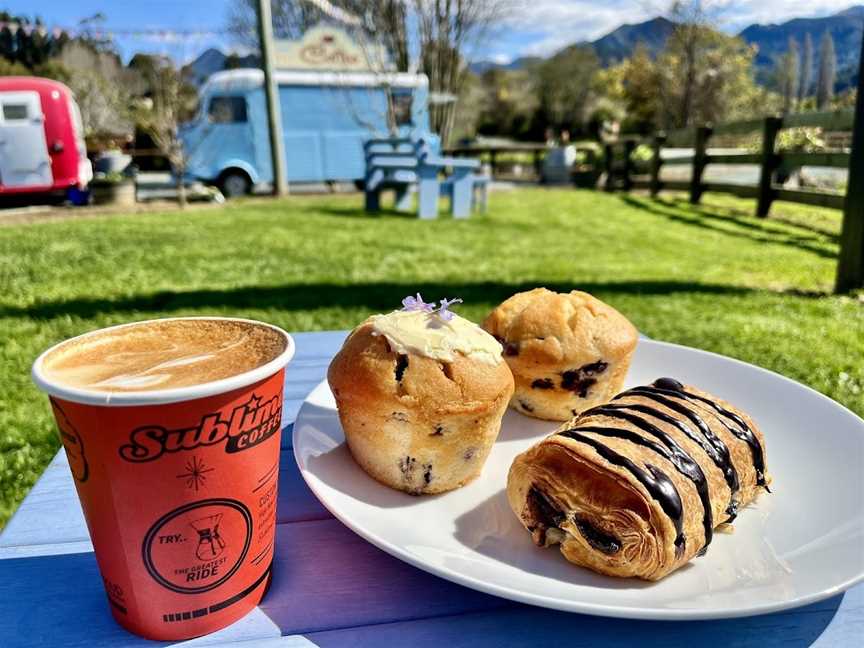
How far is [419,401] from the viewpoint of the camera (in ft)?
4.37

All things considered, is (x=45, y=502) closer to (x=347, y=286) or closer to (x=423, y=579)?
(x=423, y=579)

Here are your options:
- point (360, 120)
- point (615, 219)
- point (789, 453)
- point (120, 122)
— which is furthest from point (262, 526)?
point (120, 122)

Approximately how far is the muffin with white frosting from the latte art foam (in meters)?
0.35

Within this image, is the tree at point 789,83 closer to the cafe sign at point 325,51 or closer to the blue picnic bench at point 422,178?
the blue picnic bench at point 422,178

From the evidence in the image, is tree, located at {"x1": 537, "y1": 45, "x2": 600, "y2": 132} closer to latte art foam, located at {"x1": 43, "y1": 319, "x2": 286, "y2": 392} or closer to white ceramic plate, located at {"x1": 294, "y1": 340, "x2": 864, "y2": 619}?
white ceramic plate, located at {"x1": 294, "y1": 340, "x2": 864, "y2": 619}

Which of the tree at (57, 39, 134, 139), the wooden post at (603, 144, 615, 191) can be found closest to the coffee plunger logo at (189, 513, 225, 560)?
the wooden post at (603, 144, 615, 191)

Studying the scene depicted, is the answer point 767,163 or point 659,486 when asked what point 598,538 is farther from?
point 767,163

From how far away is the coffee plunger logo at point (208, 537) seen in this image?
918mm

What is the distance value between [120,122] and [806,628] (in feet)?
105

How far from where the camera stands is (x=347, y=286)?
5.85 meters

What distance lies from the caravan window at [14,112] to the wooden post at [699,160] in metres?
15.1

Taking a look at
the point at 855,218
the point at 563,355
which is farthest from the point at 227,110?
the point at 563,355

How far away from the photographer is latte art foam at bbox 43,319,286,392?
904 millimetres

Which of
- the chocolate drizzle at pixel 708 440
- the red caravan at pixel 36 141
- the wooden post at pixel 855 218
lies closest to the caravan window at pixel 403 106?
the red caravan at pixel 36 141
